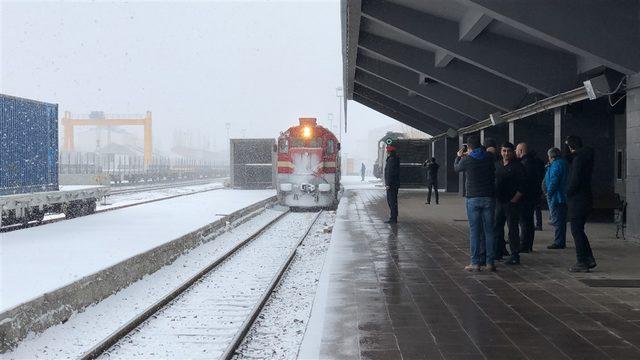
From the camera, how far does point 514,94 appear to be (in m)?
17.7

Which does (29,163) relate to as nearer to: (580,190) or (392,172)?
(392,172)

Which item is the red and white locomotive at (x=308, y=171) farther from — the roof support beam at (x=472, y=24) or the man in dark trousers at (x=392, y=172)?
the roof support beam at (x=472, y=24)

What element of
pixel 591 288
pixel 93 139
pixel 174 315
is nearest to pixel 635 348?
pixel 591 288

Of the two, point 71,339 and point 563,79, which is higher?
point 563,79

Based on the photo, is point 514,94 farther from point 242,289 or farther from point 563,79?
point 242,289

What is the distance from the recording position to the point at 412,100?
25.0 m

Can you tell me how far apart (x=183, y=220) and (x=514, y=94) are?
9.93m

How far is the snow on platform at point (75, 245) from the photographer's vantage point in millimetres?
7641

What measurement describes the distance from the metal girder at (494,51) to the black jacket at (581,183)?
7.08m

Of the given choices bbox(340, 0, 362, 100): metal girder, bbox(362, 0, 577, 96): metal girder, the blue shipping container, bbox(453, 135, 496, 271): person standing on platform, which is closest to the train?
the blue shipping container

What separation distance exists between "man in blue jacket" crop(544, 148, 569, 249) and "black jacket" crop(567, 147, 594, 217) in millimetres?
1789

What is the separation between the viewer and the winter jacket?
370 inches

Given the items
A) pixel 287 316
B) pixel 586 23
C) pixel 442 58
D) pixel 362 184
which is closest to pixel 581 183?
pixel 287 316

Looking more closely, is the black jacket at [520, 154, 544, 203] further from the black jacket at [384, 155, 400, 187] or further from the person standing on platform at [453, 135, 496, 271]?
the black jacket at [384, 155, 400, 187]
